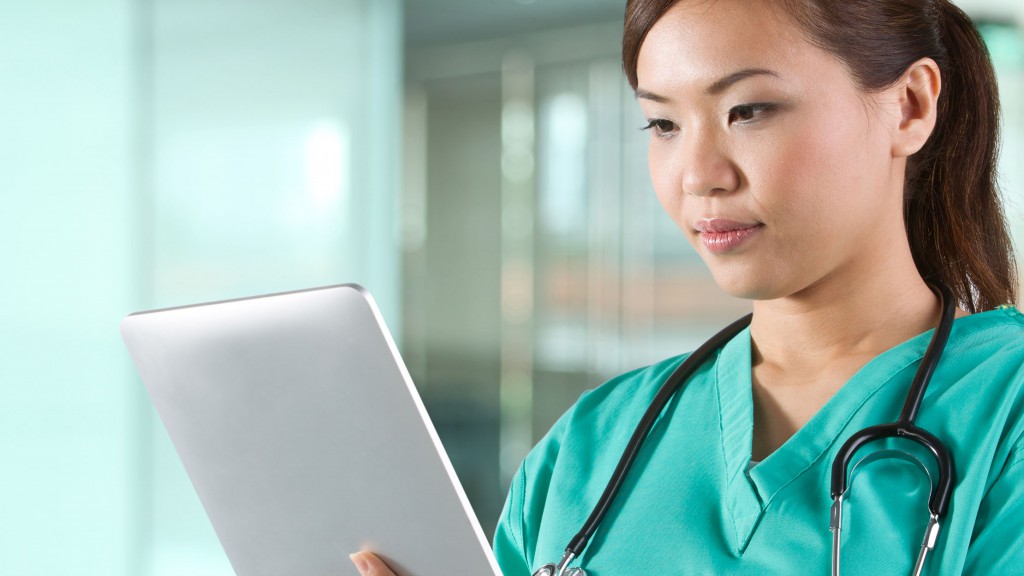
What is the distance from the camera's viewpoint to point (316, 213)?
10.4 ft

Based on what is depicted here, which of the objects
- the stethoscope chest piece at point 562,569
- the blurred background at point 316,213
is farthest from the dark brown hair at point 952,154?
the stethoscope chest piece at point 562,569

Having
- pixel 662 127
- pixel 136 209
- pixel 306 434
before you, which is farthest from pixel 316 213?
pixel 306 434

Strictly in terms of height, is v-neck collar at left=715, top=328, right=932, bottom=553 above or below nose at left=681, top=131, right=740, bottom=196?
below

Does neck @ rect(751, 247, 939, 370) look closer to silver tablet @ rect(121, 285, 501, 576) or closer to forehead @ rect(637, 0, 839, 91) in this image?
forehead @ rect(637, 0, 839, 91)

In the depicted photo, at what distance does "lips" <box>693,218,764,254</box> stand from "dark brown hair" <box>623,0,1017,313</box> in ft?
0.56

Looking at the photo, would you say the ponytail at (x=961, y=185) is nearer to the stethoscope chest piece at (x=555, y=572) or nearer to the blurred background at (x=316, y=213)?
the blurred background at (x=316, y=213)

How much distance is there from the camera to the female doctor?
835 mm

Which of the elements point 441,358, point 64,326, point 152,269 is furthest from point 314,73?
point 441,358

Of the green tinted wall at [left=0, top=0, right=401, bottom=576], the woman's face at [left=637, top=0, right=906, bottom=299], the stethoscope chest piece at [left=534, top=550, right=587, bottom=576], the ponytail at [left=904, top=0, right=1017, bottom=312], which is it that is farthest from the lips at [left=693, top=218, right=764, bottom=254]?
the green tinted wall at [left=0, top=0, right=401, bottom=576]

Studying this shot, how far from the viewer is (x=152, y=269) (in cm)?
265

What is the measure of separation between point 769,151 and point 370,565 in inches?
18.7

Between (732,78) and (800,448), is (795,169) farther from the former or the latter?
(800,448)

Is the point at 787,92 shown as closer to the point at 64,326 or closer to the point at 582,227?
the point at 64,326

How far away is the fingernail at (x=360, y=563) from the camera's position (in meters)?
0.82
